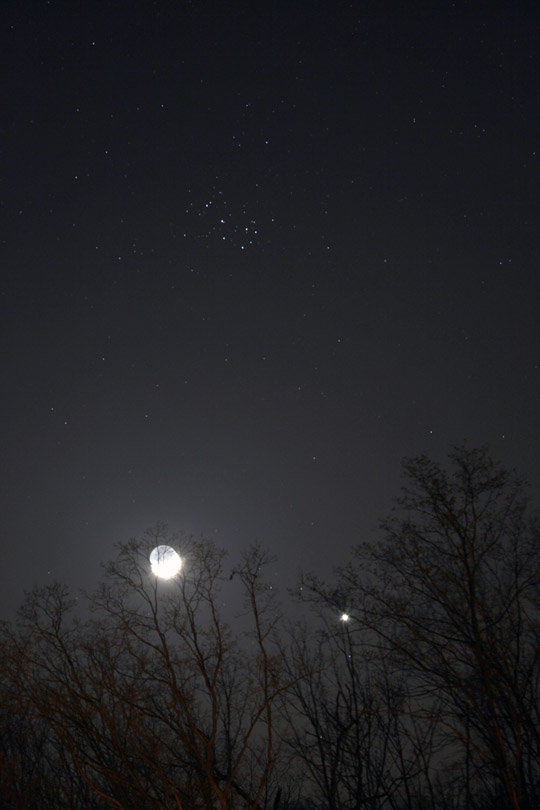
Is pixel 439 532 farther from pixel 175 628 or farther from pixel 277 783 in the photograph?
pixel 277 783

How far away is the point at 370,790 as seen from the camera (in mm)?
13711

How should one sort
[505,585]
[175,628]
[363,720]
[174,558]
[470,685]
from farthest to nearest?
[363,720], [505,585], [470,685], [174,558], [175,628]

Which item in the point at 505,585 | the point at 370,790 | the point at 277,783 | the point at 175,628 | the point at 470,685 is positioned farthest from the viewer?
the point at 277,783

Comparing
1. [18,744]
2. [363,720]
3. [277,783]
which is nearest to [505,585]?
[363,720]

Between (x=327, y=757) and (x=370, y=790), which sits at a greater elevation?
(x=327, y=757)

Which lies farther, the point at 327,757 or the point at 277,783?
the point at 277,783

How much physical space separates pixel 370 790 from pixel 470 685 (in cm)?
639

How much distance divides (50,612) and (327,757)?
8894mm

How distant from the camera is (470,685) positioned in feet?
31.9

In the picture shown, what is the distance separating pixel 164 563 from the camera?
A: 8.90 m

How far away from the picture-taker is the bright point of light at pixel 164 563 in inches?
345

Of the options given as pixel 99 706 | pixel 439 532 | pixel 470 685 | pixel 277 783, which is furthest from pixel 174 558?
pixel 277 783

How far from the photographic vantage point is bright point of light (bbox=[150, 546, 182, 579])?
8.77 meters

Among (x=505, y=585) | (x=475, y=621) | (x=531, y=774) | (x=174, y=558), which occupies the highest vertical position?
(x=174, y=558)
